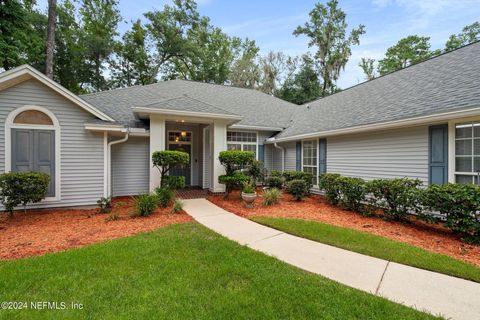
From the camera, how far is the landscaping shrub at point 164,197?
729 cm

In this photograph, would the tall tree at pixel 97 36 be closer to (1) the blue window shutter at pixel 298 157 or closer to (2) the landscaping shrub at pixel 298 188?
(1) the blue window shutter at pixel 298 157

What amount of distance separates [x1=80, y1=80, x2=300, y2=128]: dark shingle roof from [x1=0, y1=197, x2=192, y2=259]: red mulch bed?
4.33 metres

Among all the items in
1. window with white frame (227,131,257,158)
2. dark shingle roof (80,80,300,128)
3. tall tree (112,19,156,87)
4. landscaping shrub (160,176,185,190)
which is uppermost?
tall tree (112,19,156,87)

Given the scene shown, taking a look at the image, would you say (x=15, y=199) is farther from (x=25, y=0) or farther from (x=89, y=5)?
(x=89, y=5)

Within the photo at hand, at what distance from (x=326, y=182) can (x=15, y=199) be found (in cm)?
924

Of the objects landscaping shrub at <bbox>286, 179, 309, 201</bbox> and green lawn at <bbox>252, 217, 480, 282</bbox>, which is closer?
green lawn at <bbox>252, 217, 480, 282</bbox>

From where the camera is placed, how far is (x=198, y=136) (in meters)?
11.4

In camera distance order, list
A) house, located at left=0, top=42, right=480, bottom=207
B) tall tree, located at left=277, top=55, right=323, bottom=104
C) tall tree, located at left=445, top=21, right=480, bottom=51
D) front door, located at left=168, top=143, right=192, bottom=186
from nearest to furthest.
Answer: house, located at left=0, top=42, right=480, bottom=207 < front door, located at left=168, top=143, right=192, bottom=186 < tall tree, located at left=445, top=21, right=480, bottom=51 < tall tree, located at left=277, top=55, right=323, bottom=104

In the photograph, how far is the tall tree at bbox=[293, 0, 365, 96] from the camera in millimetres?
24969

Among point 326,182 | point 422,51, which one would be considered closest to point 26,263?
point 326,182

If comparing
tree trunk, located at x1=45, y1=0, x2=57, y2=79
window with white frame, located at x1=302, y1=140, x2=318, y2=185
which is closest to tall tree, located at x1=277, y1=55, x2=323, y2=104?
window with white frame, located at x1=302, y1=140, x2=318, y2=185

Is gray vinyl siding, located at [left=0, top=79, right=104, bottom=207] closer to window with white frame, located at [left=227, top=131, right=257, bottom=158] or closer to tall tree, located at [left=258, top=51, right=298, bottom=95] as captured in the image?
window with white frame, located at [left=227, top=131, right=257, bottom=158]

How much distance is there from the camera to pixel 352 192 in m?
6.86

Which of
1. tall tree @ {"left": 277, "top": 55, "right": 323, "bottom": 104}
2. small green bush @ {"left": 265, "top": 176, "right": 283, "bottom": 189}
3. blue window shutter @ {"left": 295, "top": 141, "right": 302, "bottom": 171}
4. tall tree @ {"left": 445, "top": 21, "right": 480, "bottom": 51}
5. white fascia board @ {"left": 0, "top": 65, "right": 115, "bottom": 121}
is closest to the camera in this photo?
white fascia board @ {"left": 0, "top": 65, "right": 115, "bottom": 121}
